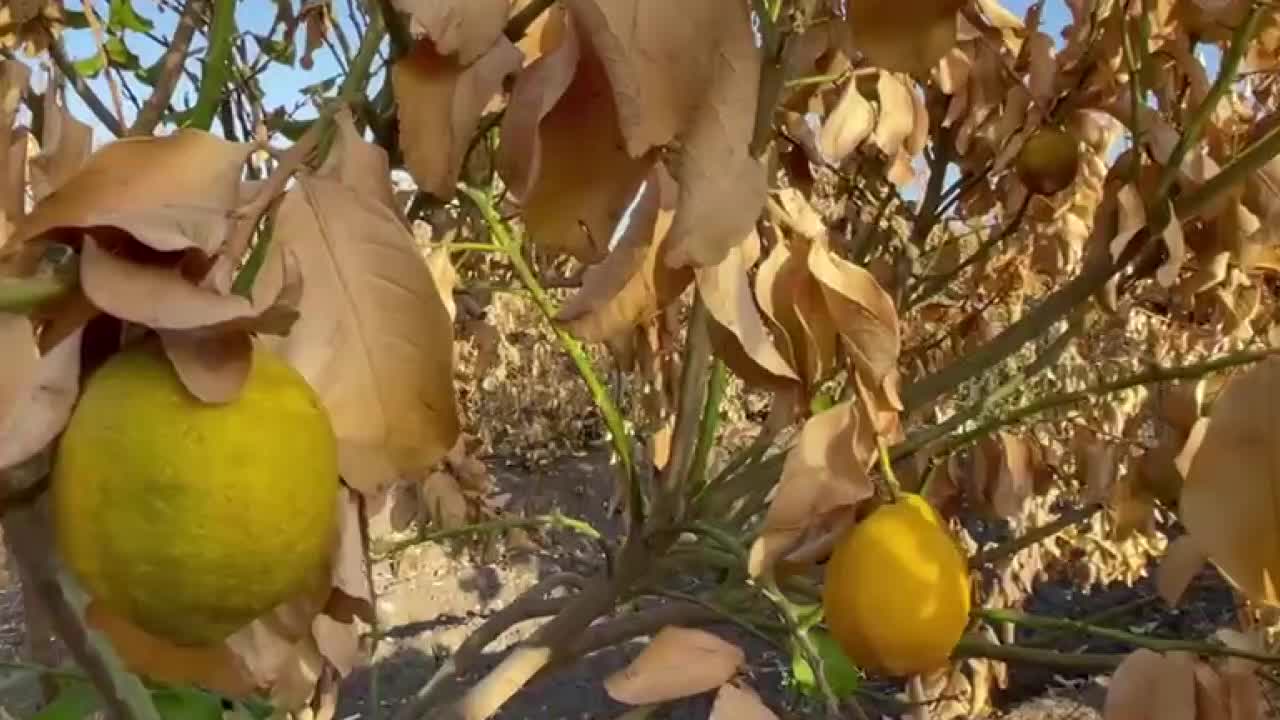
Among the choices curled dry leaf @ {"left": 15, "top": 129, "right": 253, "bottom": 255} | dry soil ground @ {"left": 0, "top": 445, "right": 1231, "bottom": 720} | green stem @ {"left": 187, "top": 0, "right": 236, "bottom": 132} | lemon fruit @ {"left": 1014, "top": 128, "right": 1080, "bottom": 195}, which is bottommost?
dry soil ground @ {"left": 0, "top": 445, "right": 1231, "bottom": 720}

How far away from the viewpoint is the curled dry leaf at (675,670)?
806 mm

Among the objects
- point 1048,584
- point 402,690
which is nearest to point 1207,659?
point 402,690

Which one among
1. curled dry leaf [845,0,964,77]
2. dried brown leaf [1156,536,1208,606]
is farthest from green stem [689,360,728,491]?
curled dry leaf [845,0,964,77]

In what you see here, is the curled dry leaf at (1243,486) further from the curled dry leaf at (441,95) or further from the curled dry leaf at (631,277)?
the curled dry leaf at (441,95)

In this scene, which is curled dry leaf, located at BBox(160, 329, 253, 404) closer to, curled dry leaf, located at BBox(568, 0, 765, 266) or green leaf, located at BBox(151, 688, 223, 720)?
curled dry leaf, located at BBox(568, 0, 765, 266)

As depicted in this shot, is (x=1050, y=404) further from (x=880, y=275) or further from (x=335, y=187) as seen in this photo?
(x=335, y=187)

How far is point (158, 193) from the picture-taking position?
412mm

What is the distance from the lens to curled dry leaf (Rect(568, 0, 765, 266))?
1.29ft

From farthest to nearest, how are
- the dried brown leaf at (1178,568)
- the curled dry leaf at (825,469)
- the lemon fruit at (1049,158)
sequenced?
the lemon fruit at (1049,158), the dried brown leaf at (1178,568), the curled dry leaf at (825,469)

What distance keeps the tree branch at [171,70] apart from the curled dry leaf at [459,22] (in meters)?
0.74

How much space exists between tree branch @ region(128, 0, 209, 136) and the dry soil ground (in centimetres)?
159

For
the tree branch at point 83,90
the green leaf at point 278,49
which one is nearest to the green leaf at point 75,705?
the tree branch at point 83,90

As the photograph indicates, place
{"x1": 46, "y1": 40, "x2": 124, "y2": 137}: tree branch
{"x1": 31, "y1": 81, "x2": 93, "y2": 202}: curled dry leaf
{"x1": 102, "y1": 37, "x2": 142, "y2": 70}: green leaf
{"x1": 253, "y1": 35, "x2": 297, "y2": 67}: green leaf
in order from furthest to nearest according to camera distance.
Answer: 1. {"x1": 253, "y1": 35, "x2": 297, "y2": 67}: green leaf
2. {"x1": 102, "y1": 37, "x2": 142, "y2": 70}: green leaf
3. {"x1": 46, "y1": 40, "x2": 124, "y2": 137}: tree branch
4. {"x1": 31, "y1": 81, "x2": 93, "y2": 202}: curled dry leaf

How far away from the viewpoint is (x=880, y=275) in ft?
5.72
